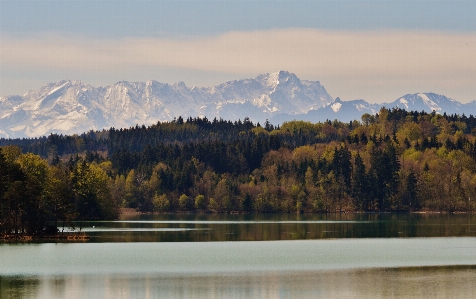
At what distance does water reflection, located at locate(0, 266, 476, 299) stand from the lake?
0.08m

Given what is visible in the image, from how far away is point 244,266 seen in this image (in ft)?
284

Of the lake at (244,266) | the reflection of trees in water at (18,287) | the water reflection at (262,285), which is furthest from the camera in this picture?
the lake at (244,266)

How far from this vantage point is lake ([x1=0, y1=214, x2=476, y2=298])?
68500mm

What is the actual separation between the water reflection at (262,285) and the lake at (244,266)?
79 millimetres

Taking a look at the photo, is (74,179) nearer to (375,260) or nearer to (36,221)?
(36,221)

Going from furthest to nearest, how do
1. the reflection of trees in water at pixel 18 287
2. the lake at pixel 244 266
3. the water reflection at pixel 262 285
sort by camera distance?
the lake at pixel 244 266 → the water reflection at pixel 262 285 → the reflection of trees in water at pixel 18 287

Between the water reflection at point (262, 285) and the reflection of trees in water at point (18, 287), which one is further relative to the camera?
the water reflection at point (262, 285)

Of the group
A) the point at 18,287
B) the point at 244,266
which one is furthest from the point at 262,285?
the point at 18,287

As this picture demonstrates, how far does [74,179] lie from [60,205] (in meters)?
48.3

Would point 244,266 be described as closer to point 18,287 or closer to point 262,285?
point 262,285

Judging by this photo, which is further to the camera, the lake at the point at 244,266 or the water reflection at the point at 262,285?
the lake at the point at 244,266

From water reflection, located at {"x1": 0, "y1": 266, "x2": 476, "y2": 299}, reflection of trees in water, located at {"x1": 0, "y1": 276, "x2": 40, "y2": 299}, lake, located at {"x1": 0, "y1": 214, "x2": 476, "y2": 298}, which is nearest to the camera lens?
reflection of trees in water, located at {"x1": 0, "y1": 276, "x2": 40, "y2": 299}

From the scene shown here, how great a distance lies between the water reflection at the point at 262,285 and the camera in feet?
218

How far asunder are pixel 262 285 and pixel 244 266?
1476 centimetres
